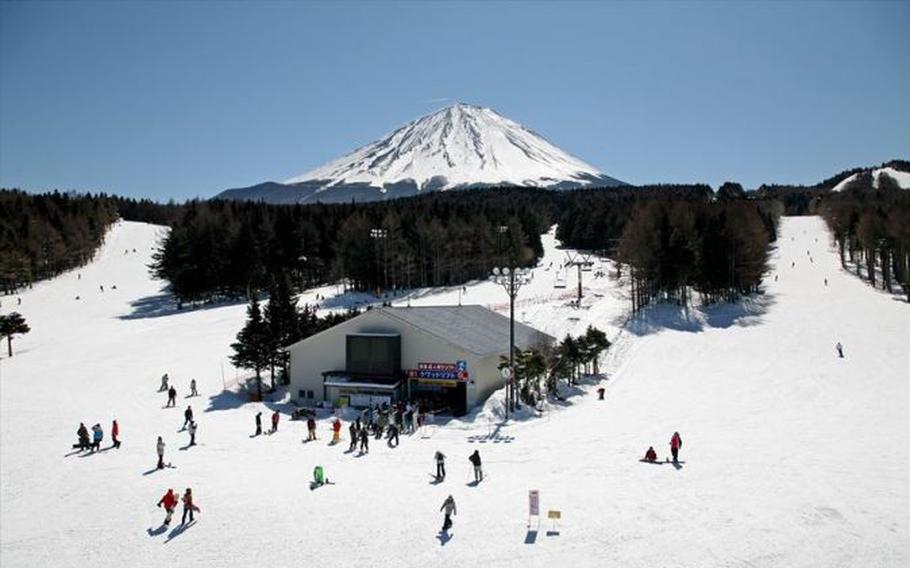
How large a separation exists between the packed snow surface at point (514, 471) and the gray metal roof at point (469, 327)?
147 inches

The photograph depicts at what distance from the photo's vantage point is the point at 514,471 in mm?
20797

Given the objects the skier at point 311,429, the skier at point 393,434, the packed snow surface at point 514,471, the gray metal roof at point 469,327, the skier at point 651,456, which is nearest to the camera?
the packed snow surface at point 514,471

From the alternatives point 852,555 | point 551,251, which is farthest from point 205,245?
point 852,555

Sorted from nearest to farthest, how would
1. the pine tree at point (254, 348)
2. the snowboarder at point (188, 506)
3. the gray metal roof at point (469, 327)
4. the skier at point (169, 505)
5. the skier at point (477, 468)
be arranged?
1. the skier at point (169, 505)
2. the snowboarder at point (188, 506)
3. the skier at point (477, 468)
4. the gray metal roof at point (469, 327)
5. the pine tree at point (254, 348)

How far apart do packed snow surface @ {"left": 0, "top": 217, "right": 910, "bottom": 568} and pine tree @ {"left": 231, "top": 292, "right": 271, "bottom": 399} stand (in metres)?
2.50

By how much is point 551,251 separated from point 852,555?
101586 millimetres

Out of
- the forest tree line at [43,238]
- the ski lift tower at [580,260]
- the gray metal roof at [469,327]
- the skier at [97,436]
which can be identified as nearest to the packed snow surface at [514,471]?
the skier at [97,436]

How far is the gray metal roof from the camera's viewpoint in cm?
3372

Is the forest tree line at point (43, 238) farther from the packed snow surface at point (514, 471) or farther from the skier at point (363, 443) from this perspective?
the skier at point (363, 443)

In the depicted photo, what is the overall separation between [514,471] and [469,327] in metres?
17.1

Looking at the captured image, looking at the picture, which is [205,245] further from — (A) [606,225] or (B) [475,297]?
(A) [606,225]

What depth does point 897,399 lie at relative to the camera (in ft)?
103

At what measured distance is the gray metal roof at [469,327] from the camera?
33719 millimetres

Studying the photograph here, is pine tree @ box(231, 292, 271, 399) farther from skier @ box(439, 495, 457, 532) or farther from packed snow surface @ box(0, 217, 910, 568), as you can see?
skier @ box(439, 495, 457, 532)
